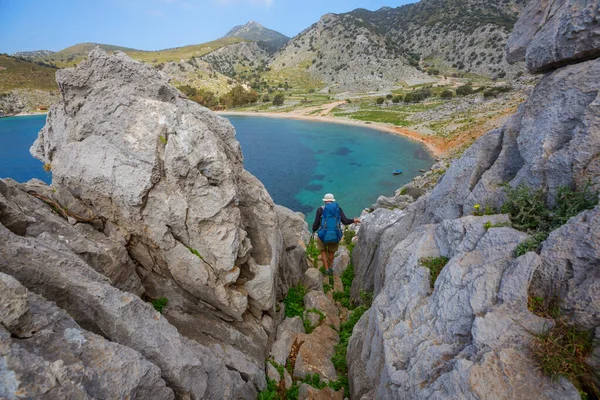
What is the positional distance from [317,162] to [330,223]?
44.2 meters

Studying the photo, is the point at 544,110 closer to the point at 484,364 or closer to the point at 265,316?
the point at 484,364

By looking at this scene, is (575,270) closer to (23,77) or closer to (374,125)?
(374,125)

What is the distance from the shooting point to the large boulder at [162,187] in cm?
870

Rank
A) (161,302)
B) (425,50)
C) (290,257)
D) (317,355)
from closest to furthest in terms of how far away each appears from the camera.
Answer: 1. (161,302)
2. (317,355)
3. (290,257)
4. (425,50)

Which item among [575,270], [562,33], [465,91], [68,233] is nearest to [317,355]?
[575,270]

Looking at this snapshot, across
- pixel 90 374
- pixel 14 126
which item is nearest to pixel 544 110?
pixel 90 374

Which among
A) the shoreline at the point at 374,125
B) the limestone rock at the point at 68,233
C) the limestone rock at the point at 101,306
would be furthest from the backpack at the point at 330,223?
the shoreline at the point at 374,125

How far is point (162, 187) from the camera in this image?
8.81 metres

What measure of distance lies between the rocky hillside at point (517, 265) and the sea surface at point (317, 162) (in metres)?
24.9

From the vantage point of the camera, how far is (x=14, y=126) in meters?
95.1

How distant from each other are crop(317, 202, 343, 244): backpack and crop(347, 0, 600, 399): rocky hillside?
15.2ft

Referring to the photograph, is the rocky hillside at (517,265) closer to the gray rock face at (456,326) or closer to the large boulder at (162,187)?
the gray rock face at (456,326)

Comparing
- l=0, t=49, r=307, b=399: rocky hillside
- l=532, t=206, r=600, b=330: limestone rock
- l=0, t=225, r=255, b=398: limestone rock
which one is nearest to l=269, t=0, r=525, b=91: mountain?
l=532, t=206, r=600, b=330: limestone rock

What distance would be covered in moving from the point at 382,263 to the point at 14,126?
131075 mm
